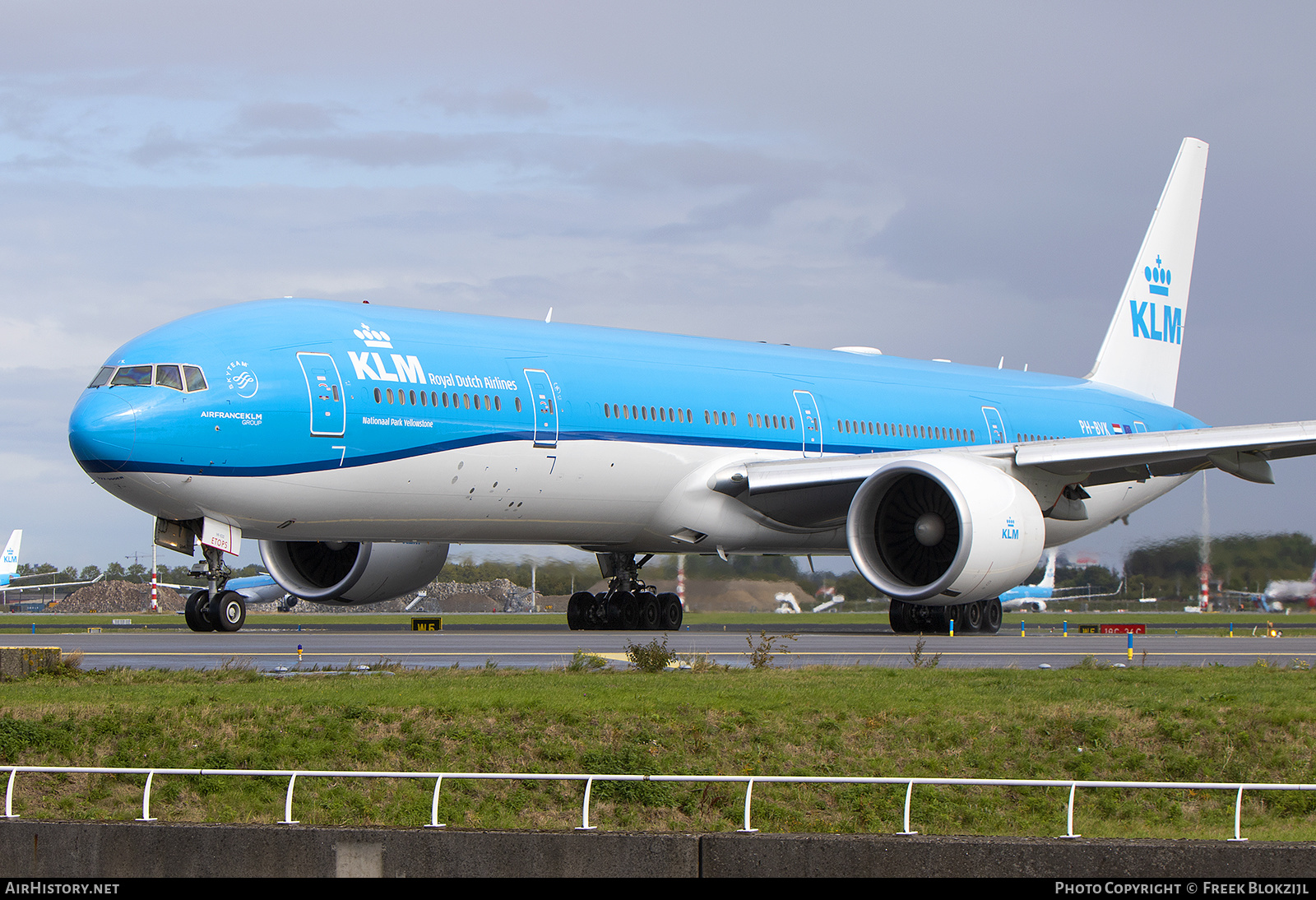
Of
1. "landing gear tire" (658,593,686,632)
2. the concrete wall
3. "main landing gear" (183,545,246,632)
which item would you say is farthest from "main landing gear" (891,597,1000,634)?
the concrete wall

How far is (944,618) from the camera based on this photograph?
24969 mm

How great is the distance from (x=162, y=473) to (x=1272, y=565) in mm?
22924

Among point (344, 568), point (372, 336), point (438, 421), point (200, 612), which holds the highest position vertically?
point (372, 336)

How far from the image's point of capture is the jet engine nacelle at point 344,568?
23.9 m

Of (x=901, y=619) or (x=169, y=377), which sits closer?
(x=169, y=377)

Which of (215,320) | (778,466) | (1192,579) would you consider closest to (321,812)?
(215,320)

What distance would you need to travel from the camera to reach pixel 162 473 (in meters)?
17.8

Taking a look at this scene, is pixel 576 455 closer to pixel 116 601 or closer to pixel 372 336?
pixel 372 336

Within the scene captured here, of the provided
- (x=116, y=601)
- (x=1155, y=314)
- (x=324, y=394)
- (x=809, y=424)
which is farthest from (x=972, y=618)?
(x=116, y=601)

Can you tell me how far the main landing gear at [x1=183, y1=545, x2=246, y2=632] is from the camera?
62.5ft

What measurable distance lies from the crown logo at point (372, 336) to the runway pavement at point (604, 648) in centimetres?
397

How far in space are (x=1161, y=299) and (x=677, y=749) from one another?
26501 mm

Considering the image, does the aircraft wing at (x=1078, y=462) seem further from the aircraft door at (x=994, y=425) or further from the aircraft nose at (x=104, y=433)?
the aircraft nose at (x=104, y=433)

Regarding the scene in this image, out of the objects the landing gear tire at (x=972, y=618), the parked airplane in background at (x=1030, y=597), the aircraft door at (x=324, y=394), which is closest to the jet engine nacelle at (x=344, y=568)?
the aircraft door at (x=324, y=394)
